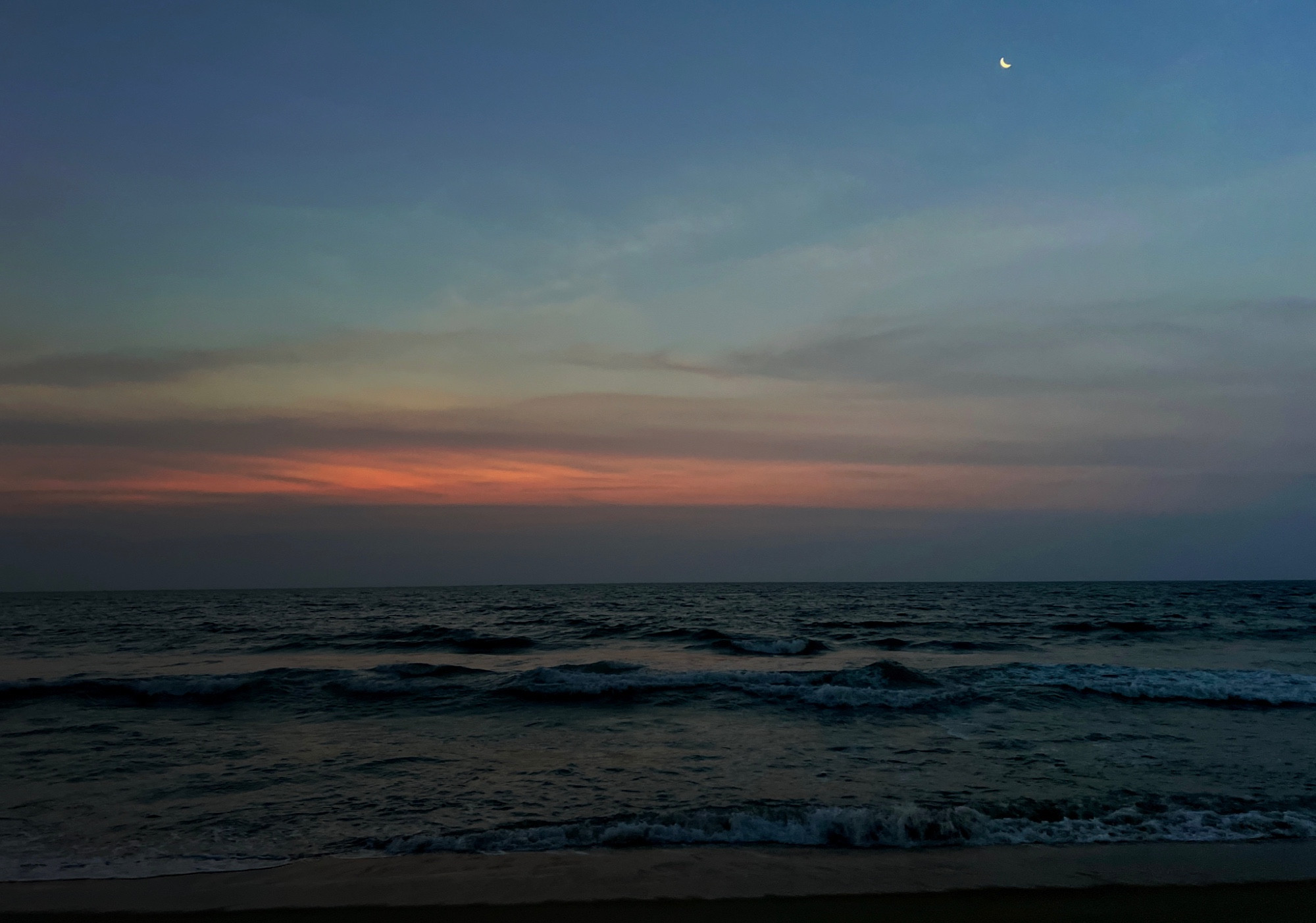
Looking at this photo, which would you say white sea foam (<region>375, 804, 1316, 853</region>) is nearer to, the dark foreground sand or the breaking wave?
the dark foreground sand

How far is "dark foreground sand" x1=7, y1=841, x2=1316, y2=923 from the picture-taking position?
6480 mm

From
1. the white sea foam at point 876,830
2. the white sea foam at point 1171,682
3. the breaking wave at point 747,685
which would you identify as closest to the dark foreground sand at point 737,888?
the white sea foam at point 876,830

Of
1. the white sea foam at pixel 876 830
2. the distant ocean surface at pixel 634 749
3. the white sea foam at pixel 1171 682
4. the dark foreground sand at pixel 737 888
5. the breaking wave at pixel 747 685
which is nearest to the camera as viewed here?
the dark foreground sand at pixel 737 888

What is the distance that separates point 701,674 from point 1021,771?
10.8 metres

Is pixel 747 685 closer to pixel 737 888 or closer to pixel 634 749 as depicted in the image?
pixel 634 749

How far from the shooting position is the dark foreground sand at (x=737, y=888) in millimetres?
6480

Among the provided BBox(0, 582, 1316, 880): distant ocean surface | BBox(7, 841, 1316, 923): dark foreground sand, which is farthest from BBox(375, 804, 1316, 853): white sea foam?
BBox(7, 841, 1316, 923): dark foreground sand

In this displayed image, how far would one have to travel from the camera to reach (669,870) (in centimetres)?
745

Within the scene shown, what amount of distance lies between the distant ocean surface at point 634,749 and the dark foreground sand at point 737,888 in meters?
0.44

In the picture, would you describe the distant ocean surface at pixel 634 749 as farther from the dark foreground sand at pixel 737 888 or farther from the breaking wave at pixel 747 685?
the dark foreground sand at pixel 737 888

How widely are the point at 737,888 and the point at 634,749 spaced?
5.85m

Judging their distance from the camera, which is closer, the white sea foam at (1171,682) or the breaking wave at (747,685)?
the white sea foam at (1171,682)

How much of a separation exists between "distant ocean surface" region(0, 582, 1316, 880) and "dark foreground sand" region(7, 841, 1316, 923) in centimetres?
44

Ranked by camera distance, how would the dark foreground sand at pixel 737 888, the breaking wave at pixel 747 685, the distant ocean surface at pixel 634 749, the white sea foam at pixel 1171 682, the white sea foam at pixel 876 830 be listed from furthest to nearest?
the breaking wave at pixel 747 685 < the white sea foam at pixel 1171 682 < the distant ocean surface at pixel 634 749 < the white sea foam at pixel 876 830 < the dark foreground sand at pixel 737 888
